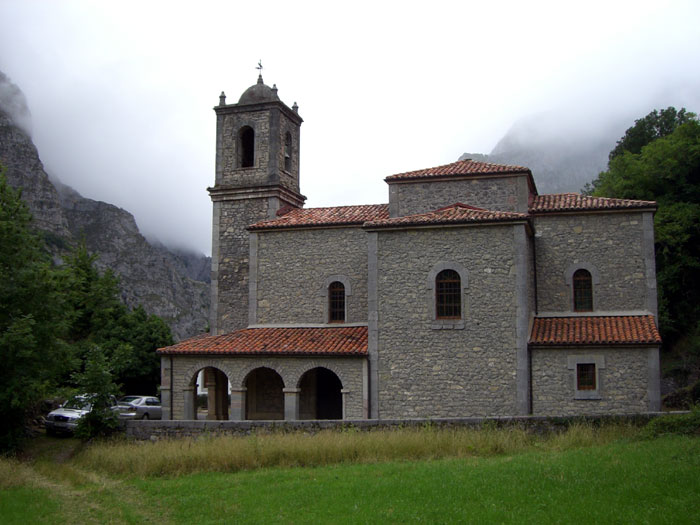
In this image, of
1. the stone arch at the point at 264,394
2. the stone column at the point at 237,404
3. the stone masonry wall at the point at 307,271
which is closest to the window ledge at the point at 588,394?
the stone masonry wall at the point at 307,271

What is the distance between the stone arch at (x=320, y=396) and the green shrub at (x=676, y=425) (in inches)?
454

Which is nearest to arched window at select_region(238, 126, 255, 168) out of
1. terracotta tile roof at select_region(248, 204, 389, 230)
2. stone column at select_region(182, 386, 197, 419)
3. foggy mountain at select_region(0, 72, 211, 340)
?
terracotta tile roof at select_region(248, 204, 389, 230)

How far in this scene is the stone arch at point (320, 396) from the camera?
25156 mm

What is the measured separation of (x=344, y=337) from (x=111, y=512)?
459 inches

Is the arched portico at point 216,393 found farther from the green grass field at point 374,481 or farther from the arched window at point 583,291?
the arched window at point 583,291

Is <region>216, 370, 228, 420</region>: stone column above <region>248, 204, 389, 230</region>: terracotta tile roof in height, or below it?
below

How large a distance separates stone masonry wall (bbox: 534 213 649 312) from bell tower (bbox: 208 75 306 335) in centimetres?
1101

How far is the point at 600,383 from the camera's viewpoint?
66.8 ft

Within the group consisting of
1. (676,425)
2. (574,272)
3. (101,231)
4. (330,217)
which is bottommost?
(676,425)

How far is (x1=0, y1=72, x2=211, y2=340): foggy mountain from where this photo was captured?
313 feet

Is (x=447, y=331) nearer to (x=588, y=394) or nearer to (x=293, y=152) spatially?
(x=588, y=394)

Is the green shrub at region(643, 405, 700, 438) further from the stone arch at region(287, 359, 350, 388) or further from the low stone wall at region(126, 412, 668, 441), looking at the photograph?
the stone arch at region(287, 359, 350, 388)

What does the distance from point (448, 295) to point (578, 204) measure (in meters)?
5.83

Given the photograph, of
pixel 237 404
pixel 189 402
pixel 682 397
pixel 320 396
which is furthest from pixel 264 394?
pixel 682 397
